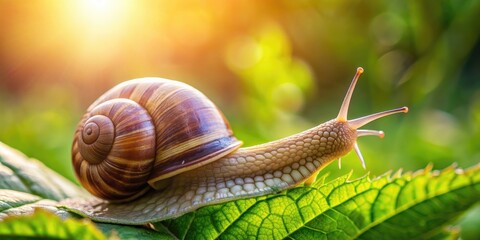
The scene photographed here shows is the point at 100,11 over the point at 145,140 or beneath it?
over

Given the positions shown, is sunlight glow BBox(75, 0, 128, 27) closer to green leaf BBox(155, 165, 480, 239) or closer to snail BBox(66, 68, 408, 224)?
snail BBox(66, 68, 408, 224)

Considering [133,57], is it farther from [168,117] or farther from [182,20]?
[168,117]

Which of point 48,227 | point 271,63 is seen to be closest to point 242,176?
point 48,227

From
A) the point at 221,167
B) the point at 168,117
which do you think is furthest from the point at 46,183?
the point at 221,167

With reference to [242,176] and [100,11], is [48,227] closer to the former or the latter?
[242,176]

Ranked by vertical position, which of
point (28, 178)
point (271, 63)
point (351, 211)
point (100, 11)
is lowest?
point (28, 178)

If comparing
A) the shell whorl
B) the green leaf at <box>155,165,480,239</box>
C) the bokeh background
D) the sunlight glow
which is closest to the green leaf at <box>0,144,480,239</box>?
the green leaf at <box>155,165,480,239</box>

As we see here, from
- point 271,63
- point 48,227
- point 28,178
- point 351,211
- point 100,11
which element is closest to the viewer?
point 48,227

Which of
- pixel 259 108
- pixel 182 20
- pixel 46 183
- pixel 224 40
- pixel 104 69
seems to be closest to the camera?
pixel 46 183
